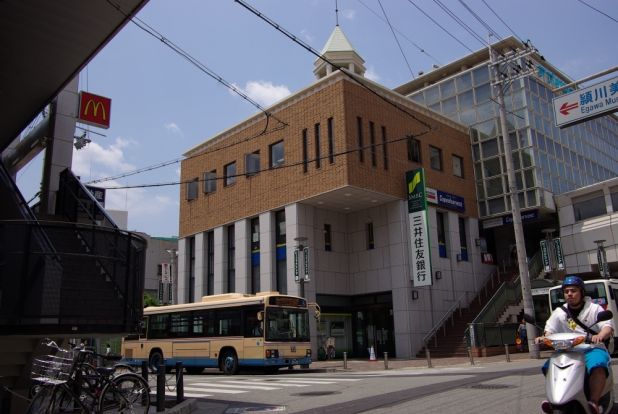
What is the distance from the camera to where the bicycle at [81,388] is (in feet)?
25.2

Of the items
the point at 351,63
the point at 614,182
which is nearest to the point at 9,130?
the point at 351,63

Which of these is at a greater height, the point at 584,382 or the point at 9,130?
the point at 9,130

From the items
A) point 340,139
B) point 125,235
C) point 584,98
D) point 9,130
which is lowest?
point 125,235

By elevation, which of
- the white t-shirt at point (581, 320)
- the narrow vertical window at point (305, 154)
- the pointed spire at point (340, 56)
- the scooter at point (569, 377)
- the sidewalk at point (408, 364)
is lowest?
the sidewalk at point (408, 364)

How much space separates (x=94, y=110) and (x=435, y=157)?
2306cm

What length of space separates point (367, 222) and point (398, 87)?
15881mm

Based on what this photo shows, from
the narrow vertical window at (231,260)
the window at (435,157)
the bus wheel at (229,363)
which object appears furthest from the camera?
the narrow vertical window at (231,260)

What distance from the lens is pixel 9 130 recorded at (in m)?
15.3

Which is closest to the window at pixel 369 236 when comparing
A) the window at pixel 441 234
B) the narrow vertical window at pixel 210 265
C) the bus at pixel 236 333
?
the window at pixel 441 234

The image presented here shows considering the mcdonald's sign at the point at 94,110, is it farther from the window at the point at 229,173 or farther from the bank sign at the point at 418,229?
the window at the point at 229,173

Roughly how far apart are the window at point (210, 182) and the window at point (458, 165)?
1605 cm

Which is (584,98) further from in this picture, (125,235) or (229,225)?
(229,225)

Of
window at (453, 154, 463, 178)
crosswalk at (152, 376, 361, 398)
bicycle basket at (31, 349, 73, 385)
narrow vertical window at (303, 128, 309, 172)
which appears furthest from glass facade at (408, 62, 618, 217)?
bicycle basket at (31, 349, 73, 385)

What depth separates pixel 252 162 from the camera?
34.9 metres
